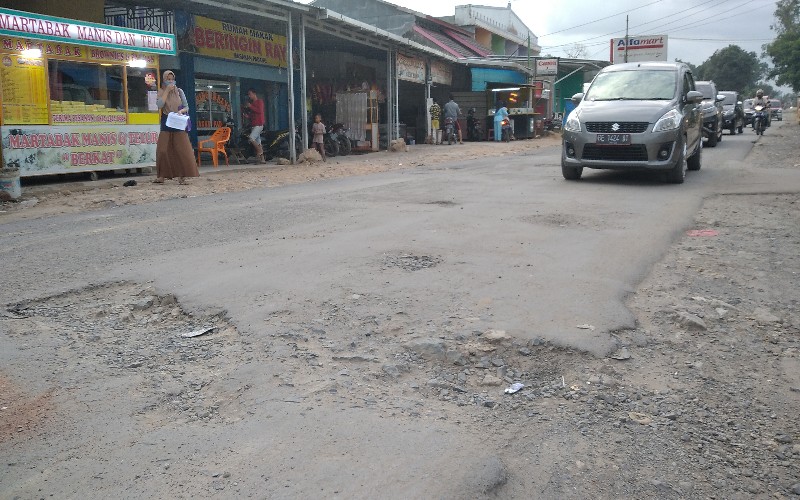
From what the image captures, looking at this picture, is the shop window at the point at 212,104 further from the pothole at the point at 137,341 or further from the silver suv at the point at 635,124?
the pothole at the point at 137,341

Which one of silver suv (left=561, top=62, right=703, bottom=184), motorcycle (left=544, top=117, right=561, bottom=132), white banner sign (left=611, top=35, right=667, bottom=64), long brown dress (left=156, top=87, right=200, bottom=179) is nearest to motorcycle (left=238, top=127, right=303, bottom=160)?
long brown dress (left=156, top=87, right=200, bottom=179)

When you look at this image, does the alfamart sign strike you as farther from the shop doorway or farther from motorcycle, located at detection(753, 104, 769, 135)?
motorcycle, located at detection(753, 104, 769, 135)

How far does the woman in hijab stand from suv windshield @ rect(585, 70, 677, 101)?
23.2 feet

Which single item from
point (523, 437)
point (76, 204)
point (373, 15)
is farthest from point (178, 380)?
point (373, 15)

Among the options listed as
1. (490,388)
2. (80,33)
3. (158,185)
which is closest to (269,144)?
(80,33)

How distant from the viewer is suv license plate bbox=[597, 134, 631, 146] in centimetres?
1083

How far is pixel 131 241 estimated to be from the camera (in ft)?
23.0

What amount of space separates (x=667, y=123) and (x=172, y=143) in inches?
327

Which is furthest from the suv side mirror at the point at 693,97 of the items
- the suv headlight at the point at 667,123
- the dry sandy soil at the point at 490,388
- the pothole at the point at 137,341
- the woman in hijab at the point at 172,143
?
the pothole at the point at 137,341

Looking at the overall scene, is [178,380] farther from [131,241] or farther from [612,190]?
[612,190]

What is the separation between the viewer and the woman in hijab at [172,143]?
1216cm

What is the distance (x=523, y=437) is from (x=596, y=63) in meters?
39.6

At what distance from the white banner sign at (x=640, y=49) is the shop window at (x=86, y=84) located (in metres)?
37.3

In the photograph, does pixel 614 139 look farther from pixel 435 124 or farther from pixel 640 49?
pixel 640 49
